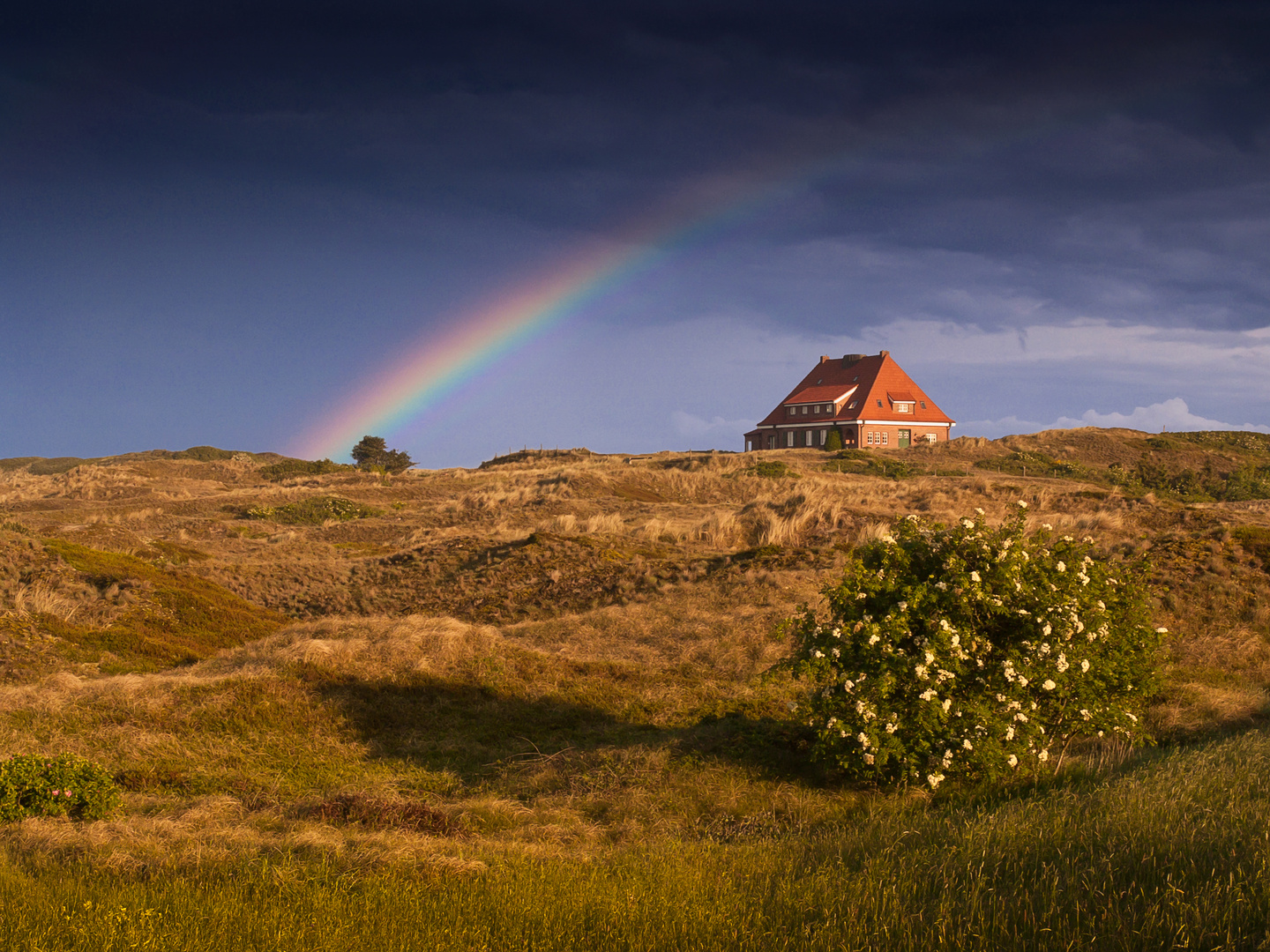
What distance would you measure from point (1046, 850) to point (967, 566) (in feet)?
9.69

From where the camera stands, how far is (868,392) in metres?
64.3

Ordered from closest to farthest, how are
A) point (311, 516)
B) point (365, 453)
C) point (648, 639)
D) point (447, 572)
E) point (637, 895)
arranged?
point (637, 895), point (648, 639), point (447, 572), point (311, 516), point (365, 453)

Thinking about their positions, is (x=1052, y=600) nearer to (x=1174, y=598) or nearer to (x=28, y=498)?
(x=1174, y=598)

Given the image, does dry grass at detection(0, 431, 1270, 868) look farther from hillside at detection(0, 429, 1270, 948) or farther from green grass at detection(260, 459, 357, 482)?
green grass at detection(260, 459, 357, 482)

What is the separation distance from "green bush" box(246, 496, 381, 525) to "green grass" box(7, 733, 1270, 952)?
3379 centimetres

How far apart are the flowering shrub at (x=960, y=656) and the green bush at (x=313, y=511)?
108ft

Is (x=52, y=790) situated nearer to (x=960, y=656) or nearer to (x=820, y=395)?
(x=960, y=656)

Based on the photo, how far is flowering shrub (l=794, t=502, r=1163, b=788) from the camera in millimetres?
7027

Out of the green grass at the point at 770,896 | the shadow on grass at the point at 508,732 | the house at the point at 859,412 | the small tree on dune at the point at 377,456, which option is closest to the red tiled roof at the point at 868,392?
the house at the point at 859,412

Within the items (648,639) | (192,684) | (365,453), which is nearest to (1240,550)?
(648,639)

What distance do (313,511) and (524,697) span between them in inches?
1192

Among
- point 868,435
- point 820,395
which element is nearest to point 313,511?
point 868,435

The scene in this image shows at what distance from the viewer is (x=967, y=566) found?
297 inches

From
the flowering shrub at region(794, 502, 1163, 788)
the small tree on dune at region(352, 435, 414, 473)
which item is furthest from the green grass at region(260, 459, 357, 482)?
the flowering shrub at region(794, 502, 1163, 788)
